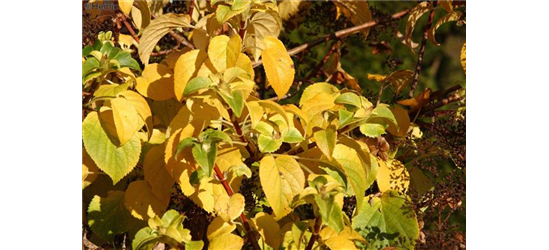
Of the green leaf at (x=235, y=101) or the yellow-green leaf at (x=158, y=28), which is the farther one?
the yellow-green leaf at (x=158, y=28)

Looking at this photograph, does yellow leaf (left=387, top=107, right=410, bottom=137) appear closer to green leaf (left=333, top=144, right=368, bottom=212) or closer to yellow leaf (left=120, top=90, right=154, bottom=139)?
green leaf (left=333, top=144, right=368, bottom=212)

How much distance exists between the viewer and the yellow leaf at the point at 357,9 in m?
2.00

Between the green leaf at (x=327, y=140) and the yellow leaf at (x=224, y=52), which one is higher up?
the yellow leaf at (x=224, y=52)

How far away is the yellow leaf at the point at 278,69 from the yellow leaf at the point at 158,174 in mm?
248

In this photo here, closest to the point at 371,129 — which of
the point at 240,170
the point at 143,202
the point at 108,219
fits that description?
the point at 240,170

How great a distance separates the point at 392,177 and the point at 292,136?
36cm

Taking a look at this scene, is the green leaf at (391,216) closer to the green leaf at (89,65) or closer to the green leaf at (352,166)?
the green leaf at (352,166)

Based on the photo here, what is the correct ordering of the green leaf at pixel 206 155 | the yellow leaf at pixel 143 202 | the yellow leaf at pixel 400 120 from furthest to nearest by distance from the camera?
the yellow leaf at pixel 400 120
the yellow leaf at pixel 143 202
the green leaf at pixel 206 155

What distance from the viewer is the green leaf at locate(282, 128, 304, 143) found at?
1.27 meters

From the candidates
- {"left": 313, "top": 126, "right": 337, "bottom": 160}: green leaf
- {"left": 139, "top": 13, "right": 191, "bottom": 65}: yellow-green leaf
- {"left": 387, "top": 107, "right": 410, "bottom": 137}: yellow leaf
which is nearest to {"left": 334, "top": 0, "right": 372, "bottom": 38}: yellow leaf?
{"left": 387, "top": 107, "right": 410, "bottom": 137}: yellow leaf

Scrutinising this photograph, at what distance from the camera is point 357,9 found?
2016 mm

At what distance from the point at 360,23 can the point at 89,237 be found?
954 mm

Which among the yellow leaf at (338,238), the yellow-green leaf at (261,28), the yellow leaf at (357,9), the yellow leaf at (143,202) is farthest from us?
the yellow leaf at (357,9)

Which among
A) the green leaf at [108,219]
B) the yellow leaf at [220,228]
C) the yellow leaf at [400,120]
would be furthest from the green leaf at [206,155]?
the yellow leaf at [400,120]
